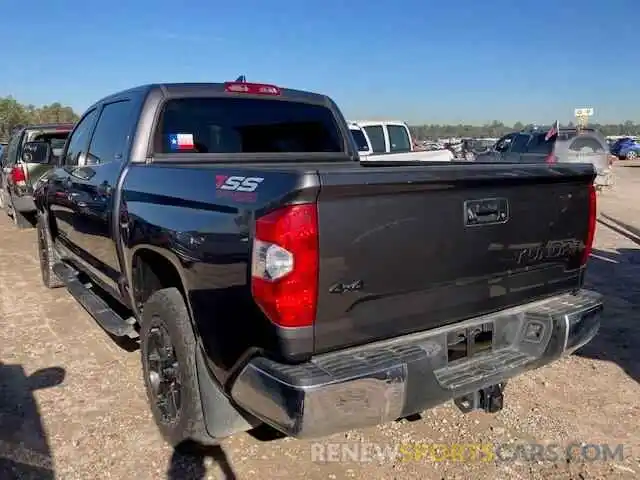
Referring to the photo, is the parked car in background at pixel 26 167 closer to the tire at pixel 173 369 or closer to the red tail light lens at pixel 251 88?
the red tail light lens at pixel 251 88

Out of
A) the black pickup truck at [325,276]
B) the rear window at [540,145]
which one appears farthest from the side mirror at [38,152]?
the rear window at [540,145]

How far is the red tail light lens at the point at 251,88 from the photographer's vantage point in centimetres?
419

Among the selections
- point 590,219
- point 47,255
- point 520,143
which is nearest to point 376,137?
point 520,143

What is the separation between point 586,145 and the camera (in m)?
17.2

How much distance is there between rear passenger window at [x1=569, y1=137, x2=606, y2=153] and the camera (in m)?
16.8

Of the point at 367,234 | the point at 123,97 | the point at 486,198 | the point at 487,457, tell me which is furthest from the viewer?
the point at 123,97

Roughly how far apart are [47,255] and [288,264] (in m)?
5.25

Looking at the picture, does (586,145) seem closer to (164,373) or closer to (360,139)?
(360,139)

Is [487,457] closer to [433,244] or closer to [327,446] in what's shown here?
[327,446]

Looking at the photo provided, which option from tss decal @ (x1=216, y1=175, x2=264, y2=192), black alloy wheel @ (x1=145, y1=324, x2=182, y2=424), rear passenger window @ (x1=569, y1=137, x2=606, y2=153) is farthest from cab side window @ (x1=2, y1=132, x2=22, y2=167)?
rear passenger window @ (x1=569, y1=137, x2=606, y2=153)

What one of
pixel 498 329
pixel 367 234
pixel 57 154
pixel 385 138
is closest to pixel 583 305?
pixel 498 329

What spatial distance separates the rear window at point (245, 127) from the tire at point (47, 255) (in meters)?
3.18

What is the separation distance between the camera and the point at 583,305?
316 centimetres

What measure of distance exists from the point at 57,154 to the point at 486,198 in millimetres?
5020
